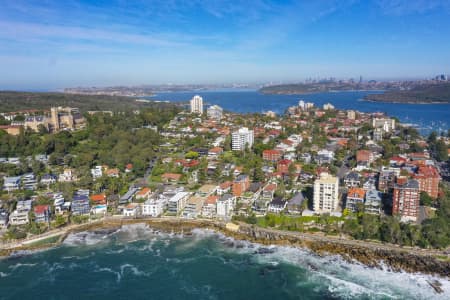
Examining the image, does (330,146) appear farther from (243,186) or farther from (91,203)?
(91,203)

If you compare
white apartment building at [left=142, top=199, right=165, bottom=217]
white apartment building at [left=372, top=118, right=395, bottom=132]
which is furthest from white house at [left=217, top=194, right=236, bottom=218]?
white apartment building at [left=372, top=118, right=395, bottom=132]

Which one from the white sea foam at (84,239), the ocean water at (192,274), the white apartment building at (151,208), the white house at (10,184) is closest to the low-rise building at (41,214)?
the white sea foam at (84,239)

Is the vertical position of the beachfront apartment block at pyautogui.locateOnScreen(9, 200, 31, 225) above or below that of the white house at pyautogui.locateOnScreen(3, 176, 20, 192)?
below

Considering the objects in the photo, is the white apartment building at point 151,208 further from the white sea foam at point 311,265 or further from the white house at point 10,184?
the white house at point 10,184

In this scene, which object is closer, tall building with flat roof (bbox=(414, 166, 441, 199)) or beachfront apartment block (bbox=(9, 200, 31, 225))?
beachfront apartment block (bbox=(9, 200, 31, 225))

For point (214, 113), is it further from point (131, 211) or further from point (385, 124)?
point (131, 211)

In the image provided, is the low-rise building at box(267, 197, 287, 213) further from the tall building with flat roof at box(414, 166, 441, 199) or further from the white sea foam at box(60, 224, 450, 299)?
the tall building with flat roof at box(414, 166, 441, 199)

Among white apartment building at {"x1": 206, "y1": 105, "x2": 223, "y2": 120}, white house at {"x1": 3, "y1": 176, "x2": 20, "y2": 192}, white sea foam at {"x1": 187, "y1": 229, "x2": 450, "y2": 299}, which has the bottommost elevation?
white sea foam at {"x1": 187, "y1": 229, "x2": 450, "y2": 299}
